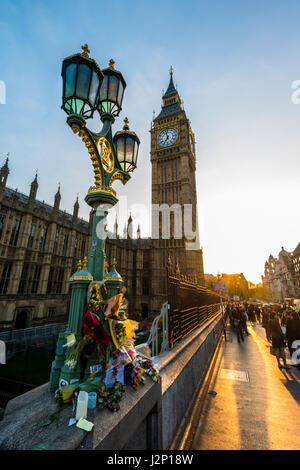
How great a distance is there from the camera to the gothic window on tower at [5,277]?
1858cm

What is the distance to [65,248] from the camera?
25.9m

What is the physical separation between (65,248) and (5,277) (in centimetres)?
791

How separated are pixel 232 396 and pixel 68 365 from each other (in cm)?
375

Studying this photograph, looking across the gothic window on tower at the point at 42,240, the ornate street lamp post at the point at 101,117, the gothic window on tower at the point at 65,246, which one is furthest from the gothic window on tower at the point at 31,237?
the ornate street lamp post at the point at 101,117

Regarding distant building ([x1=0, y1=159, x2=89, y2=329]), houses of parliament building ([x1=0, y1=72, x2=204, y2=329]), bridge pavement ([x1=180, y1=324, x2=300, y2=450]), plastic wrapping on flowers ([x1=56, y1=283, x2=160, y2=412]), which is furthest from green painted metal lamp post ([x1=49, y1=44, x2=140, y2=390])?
distant building ([x1=0, y1=159, x2=89, y2=329])

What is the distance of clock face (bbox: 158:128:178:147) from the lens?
4222 cm

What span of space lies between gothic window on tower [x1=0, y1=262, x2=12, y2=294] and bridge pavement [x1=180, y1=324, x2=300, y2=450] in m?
20.8

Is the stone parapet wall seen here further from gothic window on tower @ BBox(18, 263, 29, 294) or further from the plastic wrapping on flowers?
gothic window on tower @ BBox(18, 263, 29, 294)

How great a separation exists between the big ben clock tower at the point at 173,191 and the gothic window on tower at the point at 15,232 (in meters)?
22.4

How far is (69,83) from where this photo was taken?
2.55 meters

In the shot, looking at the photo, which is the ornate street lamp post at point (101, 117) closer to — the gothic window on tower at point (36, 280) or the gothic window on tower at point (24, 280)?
the gothic window on tower at point (24, 280)

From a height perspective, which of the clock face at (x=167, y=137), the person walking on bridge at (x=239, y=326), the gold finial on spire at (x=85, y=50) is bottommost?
the person walking on bridge at (x=239, y=326)
